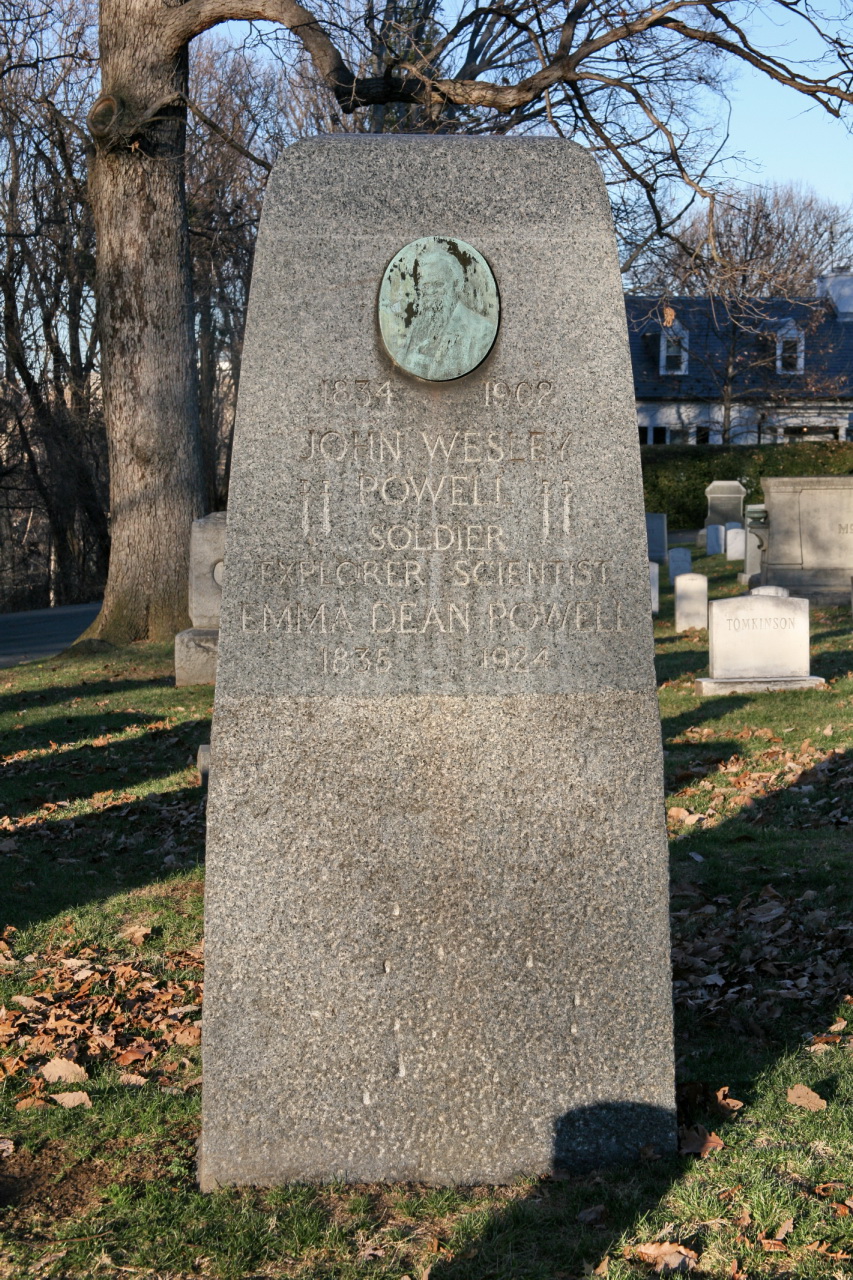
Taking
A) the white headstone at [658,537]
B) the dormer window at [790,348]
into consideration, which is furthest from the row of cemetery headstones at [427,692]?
the dormer window at [790,348]

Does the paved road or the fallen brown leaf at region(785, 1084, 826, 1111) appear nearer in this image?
the fallen brown leaf at region(785, 1084, 826, 1111)

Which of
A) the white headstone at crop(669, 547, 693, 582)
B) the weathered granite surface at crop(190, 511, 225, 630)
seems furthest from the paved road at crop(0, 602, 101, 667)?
the white headstone at crop(669, 547, 693, 582)

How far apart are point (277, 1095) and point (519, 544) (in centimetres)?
163

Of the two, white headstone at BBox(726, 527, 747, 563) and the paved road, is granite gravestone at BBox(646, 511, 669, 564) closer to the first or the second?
white headstone at BBox(726, 527, 747, 563)

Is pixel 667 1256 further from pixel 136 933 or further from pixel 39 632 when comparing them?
pixel 39 632

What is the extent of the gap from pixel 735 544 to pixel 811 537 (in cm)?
438

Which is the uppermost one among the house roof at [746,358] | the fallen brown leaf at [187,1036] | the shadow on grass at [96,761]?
the house roof at [746,358]

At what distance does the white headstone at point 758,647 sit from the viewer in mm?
11562

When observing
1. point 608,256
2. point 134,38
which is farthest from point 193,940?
point 134,38

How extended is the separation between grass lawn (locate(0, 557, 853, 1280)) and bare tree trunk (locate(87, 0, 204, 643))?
640cm

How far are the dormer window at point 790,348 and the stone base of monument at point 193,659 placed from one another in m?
32.6

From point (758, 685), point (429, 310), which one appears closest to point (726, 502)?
point (758, 685)

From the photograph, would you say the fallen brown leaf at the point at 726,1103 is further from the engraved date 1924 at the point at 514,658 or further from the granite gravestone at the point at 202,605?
the granite gravestone at the point at 202,605

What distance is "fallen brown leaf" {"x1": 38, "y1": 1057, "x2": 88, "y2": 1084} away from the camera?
163 inches
